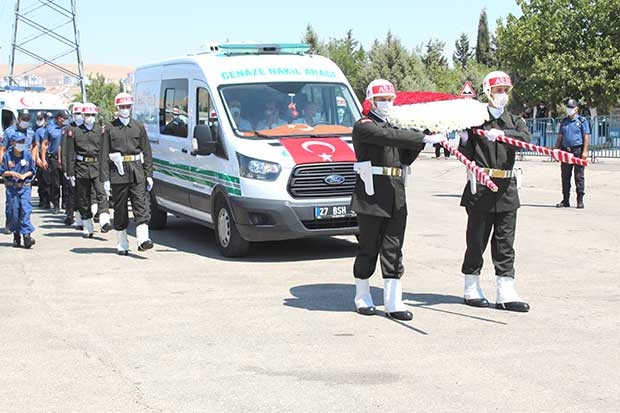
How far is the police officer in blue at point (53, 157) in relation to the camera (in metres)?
18.0

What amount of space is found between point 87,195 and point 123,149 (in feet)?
8.87

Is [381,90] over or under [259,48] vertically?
under

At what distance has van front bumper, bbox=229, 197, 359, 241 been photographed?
11.4 meters

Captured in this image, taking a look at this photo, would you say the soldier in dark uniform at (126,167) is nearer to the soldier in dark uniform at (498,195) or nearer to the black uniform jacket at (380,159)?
the black uniform jacket at (380,159)

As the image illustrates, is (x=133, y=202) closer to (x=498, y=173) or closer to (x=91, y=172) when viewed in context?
(x=91, y=172)

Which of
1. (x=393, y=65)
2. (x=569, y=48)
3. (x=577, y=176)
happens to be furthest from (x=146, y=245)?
(x=393, y=65)

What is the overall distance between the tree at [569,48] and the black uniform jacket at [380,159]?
111 ft

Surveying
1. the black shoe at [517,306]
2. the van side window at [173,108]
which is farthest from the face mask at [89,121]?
the black shoe at [517,306]

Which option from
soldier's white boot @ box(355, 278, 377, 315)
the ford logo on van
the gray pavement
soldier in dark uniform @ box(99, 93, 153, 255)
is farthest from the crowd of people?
soldier's white boot @ box(355, 278, 377, 315)

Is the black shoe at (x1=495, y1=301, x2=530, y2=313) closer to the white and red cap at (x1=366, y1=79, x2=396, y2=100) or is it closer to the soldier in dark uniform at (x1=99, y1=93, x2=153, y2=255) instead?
the white and red cap at (x1=366, y1=79, x2=396, y2=100)

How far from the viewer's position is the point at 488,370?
6.55m

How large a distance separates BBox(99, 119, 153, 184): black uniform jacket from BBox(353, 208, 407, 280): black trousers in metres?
4.75

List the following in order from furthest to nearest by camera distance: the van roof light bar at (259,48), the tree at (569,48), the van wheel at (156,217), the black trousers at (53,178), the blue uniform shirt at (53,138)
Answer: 1. the tree at (569,48)
2. the black trousers at (53,178)
3. the blue uniform shirt at (53,138)
4. the van wheel at (156,217)
5. the van roof light bar at (259,48)

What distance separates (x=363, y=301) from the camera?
855 centimetres
